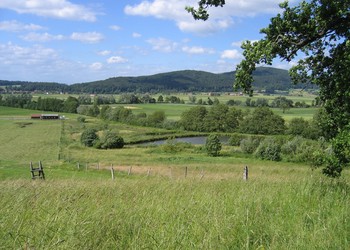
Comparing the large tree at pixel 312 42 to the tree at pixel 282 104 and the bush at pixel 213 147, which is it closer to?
the bush at pixel 213 147

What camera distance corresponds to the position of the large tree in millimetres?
8422

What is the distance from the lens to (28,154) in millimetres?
68250

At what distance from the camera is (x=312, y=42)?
9328 millimetres

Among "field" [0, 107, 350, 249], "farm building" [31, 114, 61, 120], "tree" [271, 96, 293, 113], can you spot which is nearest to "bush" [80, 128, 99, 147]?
"farm building" [31, 114, 61, 120]

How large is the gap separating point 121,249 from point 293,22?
24.6 feet

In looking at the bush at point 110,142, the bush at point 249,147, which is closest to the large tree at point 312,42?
the bush at point 249,147

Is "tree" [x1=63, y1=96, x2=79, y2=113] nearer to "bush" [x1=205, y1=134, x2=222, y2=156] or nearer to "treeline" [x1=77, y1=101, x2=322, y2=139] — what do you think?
"treeline" [x1=77, y1=101, x2=322, y2=139]

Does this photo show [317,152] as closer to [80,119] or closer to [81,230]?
[81,230]

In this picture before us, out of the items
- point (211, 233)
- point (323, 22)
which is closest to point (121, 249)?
point (211, 233)

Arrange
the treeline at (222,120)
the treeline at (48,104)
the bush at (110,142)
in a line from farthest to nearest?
the treeline at (48,104) < the treeline at (222,120) < the bush at (110,142)

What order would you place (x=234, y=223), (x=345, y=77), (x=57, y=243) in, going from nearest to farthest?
1. (x=57, y=243)
2. (x=234, y=223)
3. (x=345, y=77)

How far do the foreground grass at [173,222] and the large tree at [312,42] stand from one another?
405 centimetres

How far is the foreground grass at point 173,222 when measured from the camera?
3.21 m

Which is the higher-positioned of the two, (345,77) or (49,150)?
(345,77)
